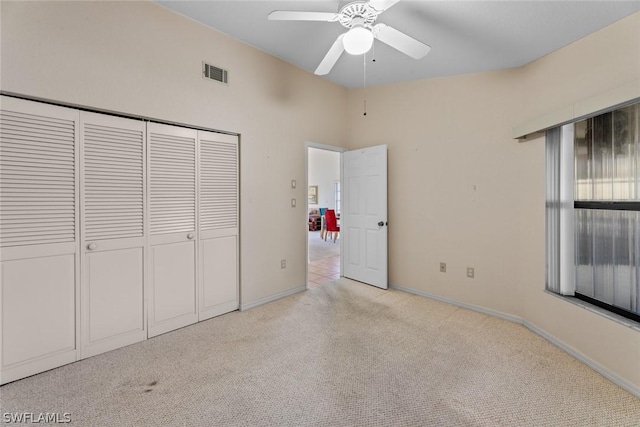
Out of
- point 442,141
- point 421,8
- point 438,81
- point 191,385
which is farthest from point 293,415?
point 438,81

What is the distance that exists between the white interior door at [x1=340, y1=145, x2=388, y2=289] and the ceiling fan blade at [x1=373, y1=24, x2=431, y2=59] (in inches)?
71.0

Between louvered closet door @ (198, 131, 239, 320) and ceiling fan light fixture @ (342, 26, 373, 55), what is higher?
ceiling fan light fixture @ (342, 26, 373, 55)

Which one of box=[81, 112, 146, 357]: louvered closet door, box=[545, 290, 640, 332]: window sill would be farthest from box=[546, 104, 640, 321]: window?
box=[81, 112, 146, 357]: louvered closet door

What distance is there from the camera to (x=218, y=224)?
3.08 m

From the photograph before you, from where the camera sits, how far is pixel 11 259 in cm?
195

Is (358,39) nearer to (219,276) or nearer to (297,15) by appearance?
(297,15)

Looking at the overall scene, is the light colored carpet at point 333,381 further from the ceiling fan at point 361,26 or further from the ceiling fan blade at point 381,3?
the ceiling fan blade at point 381,3

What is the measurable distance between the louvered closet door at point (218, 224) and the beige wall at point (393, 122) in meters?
0.13

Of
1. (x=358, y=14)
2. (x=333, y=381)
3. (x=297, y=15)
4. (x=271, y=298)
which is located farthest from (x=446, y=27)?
(x=271, y=298)

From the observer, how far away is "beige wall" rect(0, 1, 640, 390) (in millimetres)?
2088

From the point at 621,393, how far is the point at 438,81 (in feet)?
10.5

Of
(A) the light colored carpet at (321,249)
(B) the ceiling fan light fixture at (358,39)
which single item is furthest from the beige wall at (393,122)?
(A) the light colored carpet at (321,249)

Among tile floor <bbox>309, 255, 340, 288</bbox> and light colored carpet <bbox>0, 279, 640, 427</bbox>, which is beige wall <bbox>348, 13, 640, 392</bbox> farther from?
tile floor <bbox>309, 255, 340, 288</bbox>

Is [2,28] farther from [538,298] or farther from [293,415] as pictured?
[538,298]
